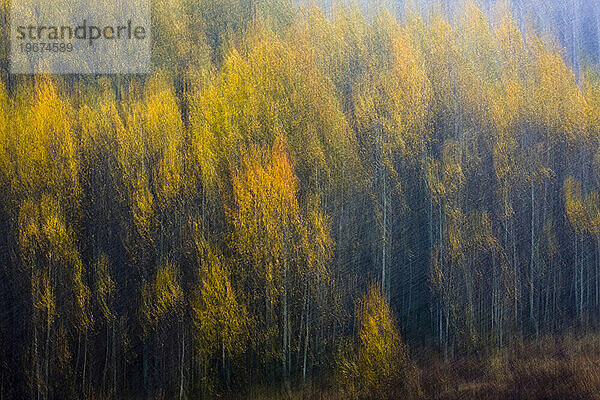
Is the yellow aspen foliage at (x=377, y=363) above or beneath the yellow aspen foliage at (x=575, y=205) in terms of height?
beneath

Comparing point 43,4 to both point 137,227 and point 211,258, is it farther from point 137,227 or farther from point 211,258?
point 211,258

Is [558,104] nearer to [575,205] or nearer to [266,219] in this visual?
Answer: [575,205]

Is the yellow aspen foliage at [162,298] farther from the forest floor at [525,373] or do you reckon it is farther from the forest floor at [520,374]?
the forest floor at [525,373]

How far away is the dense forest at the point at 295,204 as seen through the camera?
23.7ft

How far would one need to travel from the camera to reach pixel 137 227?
7.44 metres

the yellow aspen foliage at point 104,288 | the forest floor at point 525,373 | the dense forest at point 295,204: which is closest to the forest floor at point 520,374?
the forest floor at point 525,373

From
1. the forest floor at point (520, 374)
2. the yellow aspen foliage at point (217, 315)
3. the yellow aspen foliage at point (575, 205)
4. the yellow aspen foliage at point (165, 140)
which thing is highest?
the yellow aspen foliage at point (165, 140)

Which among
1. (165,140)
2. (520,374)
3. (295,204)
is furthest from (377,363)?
(165,140)

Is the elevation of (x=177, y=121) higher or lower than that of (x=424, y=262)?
higher

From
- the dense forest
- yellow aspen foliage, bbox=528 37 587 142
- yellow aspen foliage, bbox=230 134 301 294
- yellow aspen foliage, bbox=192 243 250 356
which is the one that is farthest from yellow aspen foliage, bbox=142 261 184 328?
yellow aspen foliage, bbox=528 37 587 142

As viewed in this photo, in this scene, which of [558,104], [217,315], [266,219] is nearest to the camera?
[217,315]

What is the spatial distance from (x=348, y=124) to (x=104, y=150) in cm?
389

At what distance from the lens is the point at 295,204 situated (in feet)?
24.4

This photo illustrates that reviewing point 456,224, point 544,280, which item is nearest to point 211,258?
point 456,224
